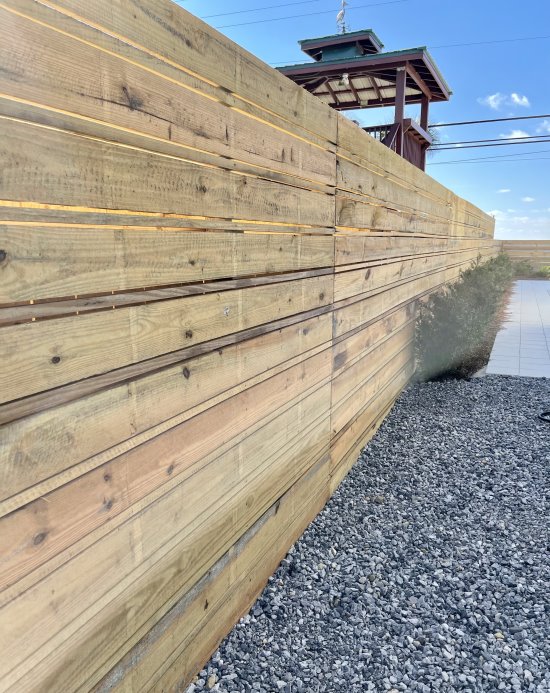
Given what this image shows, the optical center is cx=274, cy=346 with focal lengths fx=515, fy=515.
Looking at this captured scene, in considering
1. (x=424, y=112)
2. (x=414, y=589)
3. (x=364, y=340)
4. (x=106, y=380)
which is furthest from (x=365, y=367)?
(x=424, y=112)

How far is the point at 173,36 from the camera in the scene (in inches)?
60.7

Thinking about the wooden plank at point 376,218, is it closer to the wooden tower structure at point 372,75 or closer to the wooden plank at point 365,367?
the wooden plank at point 365,367

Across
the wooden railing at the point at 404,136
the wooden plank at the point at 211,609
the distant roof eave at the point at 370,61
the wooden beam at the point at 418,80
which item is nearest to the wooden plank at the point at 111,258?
the wooden plank at the point at 211,609

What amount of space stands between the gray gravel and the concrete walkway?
2673 mm

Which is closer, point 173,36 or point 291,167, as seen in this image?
point 173,36

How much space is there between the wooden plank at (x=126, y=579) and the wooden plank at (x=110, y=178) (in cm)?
91

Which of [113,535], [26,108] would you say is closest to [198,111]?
[26,108]

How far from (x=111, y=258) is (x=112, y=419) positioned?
433 millimetres

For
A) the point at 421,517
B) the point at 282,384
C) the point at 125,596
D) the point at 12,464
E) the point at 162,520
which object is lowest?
the point at 421,517

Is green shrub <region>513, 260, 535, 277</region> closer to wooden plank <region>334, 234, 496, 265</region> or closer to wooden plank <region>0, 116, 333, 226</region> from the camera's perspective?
wooden plank <region>334, 234, 496, 265</region>

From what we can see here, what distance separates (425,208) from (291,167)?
417cm

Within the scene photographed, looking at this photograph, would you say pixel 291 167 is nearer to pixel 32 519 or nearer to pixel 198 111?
pixel 198 111

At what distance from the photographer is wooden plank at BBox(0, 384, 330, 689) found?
48.1 inches

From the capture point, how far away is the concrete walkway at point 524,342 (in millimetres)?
6695
